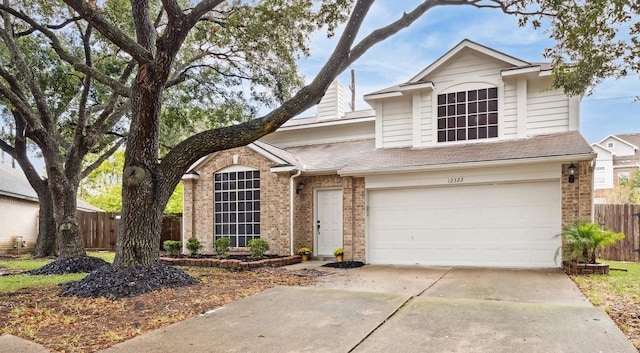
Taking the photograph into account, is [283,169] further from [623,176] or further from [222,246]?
[623,176]

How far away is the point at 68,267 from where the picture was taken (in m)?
10.2

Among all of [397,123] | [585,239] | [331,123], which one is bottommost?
[585,239]

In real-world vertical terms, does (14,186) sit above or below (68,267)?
above

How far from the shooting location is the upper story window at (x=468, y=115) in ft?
38.2

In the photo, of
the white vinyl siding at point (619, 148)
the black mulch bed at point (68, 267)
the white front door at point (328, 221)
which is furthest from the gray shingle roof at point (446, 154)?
the white vinyl siding at point (619, 148)

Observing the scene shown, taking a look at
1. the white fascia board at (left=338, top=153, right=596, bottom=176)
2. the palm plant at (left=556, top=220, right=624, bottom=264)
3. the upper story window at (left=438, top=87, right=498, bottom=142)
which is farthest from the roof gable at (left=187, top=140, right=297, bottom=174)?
the palm plant at (left=556, top=220, right=624, bottom=264)

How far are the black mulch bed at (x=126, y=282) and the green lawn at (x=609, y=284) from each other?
6.70 meters

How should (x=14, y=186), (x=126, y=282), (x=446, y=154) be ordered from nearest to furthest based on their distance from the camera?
1. (x=126, y=282)
2. (x=446, y=154)
3. (x=14, y=186)

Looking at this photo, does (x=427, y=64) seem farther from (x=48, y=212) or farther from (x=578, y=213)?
(x=48, y=212)

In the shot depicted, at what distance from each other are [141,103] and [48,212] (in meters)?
9.91

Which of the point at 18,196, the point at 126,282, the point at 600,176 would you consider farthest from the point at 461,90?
the point at 600,176

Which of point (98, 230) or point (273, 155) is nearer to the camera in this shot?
point (273, 155)

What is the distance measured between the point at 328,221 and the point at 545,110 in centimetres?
649

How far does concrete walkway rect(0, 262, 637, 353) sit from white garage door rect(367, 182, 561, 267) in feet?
8.09
